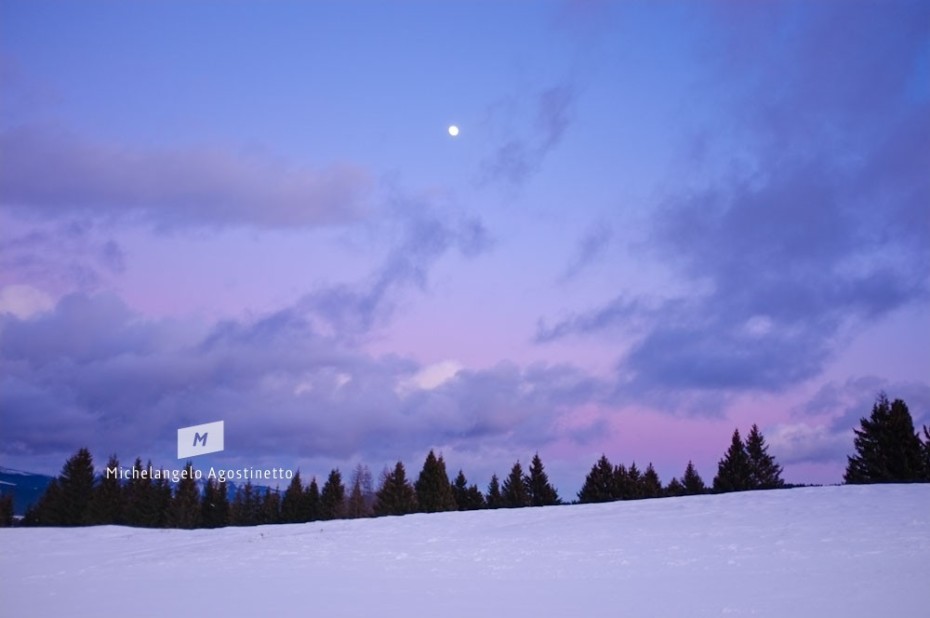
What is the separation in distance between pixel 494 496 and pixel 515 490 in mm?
5409

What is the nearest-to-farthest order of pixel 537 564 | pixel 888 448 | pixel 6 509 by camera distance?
pixel 537 564 < pixel 888 448 < pixel 6 509

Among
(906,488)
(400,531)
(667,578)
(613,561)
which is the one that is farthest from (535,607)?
(906,488)

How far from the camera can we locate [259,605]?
496 inches

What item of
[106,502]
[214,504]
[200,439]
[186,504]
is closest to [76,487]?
[106,502]

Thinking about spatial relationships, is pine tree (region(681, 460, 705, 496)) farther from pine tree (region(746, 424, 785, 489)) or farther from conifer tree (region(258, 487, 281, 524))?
conifer tree (region(258, 487, 281, 524))

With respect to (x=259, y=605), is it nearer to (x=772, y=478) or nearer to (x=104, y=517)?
(x=772, y=478)

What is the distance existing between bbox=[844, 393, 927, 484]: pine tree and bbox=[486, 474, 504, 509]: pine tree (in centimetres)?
3443

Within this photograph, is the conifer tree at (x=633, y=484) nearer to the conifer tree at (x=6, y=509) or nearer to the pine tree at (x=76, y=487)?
the pine tree at (x=76, y=487)

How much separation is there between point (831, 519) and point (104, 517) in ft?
250

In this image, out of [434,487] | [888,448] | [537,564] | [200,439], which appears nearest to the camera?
[537,564]

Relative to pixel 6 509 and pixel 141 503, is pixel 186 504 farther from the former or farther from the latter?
pixel 6 509

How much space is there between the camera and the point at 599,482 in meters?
74.7

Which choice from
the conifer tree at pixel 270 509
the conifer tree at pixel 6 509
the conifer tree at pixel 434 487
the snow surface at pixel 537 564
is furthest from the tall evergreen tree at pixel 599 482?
the conifer tree at pixel 6 509

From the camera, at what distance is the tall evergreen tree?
73750 millimetres
